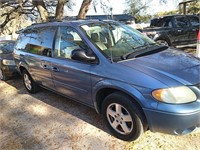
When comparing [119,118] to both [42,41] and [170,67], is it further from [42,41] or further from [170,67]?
[42,41]

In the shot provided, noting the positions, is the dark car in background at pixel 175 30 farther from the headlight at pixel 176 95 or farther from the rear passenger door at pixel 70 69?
the headlight at pixel 176 95

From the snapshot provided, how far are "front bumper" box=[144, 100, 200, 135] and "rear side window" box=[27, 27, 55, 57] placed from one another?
256cm

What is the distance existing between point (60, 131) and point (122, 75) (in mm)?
1506

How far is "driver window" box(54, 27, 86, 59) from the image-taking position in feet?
13.4

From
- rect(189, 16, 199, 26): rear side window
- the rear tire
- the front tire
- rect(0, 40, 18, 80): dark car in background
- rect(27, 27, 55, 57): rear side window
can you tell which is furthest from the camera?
rect(189, 16, 199, 26): rear side window

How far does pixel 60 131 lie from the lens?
398 centimetres

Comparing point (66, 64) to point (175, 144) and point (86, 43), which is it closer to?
point (86, 43)

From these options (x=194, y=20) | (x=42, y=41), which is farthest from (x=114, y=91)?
(x=194, y=20)

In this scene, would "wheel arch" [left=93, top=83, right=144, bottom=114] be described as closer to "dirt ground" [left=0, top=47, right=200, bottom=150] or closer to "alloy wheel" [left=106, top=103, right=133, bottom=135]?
"alloy wheel" [left=106, top=103, right=133, bottom=135]

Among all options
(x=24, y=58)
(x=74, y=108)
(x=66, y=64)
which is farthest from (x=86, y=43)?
(x=24, y=58)

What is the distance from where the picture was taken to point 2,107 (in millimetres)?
5453

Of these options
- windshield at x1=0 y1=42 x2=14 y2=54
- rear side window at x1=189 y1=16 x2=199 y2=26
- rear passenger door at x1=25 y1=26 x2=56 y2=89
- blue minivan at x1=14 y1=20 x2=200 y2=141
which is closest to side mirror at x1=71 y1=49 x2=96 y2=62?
blue minivan at x1=14 y1=20 x2=200 y2=141

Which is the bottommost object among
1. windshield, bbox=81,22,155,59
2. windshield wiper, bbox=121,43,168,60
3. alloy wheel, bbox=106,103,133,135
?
alloy wheel, bbox=106,103,133,135

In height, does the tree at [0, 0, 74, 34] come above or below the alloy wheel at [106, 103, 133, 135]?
above
